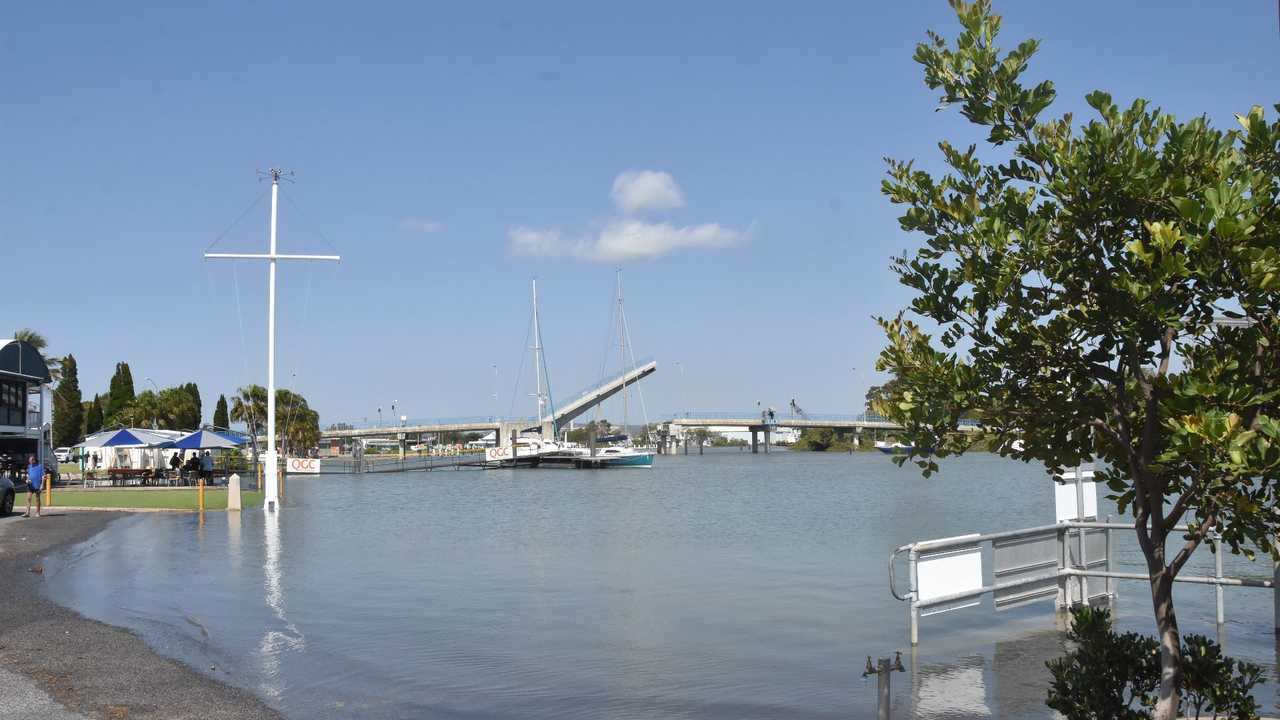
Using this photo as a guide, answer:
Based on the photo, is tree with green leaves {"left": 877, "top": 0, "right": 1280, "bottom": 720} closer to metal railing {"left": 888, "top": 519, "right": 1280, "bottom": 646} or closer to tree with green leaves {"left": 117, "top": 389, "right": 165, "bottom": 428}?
metal railing {"left": 888, "top": 519, "right": 1280, "bottom": 646}

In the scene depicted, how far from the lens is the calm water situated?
10.7 metres

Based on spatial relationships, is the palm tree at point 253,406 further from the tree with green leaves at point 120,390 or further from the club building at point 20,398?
the club building at point 20,398

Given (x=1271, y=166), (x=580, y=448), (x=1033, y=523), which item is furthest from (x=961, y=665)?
(x=580, y=448)

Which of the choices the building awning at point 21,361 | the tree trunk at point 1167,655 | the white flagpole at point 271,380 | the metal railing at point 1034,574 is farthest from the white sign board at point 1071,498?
the building awning at point 21,361

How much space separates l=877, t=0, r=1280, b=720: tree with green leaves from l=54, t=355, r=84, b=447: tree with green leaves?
93.6m

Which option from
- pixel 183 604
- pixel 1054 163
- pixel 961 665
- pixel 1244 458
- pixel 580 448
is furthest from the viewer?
pixel 580 448

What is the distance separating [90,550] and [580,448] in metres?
87.0

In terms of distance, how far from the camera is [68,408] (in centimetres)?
8750

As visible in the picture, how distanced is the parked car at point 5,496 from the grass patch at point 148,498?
15.4 ft

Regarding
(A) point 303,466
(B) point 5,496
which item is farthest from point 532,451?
(B) point 5,496

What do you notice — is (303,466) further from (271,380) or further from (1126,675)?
(1126,675)

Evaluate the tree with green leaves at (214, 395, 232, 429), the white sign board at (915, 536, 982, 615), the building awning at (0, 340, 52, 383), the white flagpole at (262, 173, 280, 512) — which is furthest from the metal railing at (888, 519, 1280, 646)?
the tree with green leaves at (214, 395, 232, 429)

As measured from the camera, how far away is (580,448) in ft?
357

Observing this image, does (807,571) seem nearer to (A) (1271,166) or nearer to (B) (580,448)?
(A) (1271,166)
